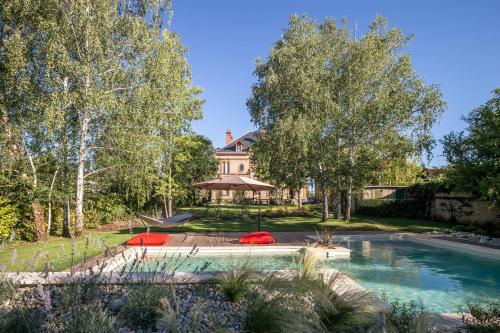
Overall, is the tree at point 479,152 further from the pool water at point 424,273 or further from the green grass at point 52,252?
the green grass at point 52,252

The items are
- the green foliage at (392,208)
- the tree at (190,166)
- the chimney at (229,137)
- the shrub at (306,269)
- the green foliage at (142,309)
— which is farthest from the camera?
the chimney at (229,137)

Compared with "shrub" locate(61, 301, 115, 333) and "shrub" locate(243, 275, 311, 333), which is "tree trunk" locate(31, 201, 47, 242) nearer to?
"shrub" locate(61, 301, 115, 333)

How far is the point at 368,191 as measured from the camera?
29891 millimetres

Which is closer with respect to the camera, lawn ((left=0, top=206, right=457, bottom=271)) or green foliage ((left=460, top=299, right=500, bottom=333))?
green foliage ((left=460, top=299, right=500, bottom=333))

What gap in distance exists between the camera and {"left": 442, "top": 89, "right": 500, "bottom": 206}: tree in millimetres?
15617

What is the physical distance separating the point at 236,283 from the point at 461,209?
2055 centimetres

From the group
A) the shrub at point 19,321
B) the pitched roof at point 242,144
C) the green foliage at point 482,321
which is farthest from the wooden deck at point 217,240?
the pitched roof at point 242,144

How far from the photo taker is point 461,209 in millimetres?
22234

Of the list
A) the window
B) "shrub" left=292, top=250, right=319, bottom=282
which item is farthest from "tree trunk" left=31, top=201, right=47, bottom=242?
the window

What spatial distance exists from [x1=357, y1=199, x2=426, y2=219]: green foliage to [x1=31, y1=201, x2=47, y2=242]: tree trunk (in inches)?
856

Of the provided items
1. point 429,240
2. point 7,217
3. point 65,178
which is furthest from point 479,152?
point 7,217

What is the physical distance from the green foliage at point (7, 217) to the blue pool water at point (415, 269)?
6.09 meters

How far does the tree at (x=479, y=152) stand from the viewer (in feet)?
51.2

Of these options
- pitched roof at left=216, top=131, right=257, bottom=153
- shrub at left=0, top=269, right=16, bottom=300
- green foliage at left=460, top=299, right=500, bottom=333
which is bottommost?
green foliage at left=460, top=299, right=500, bottom=333
